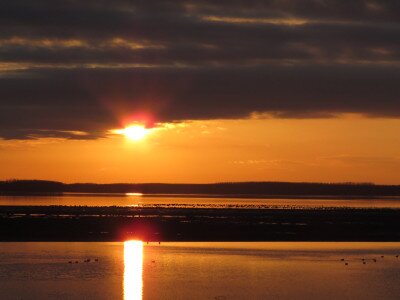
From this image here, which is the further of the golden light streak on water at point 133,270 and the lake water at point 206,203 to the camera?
the lake water at point 206,203

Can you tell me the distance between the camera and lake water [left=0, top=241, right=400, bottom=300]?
2859cm

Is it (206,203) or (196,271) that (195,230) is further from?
(206,203)

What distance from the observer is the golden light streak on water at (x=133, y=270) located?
93.2 ft

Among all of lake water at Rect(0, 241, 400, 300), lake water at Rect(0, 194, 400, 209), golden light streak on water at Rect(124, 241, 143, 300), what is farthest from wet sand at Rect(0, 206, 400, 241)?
lake water at Rect(0, 194, 400, 209)

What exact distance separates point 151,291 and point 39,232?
25176 mm

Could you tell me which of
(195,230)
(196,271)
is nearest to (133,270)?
(196,271)

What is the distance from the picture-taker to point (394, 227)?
62.2 metres

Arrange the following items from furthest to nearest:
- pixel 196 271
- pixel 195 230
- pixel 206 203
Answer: pixel 206 203 < pixel 195 230 < pixel 196 271

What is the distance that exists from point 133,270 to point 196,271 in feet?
9.08

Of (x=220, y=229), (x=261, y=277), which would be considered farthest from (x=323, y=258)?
(x=220, y=229)

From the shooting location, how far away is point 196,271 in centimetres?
3366

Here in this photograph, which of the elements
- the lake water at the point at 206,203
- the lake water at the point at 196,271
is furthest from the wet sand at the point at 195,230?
the lake water at the point at 206,203

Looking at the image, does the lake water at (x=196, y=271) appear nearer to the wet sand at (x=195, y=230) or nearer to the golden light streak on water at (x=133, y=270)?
the golden light streak on water at (x=133, y=270)

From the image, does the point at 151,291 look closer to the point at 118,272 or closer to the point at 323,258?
the point at 118,272
